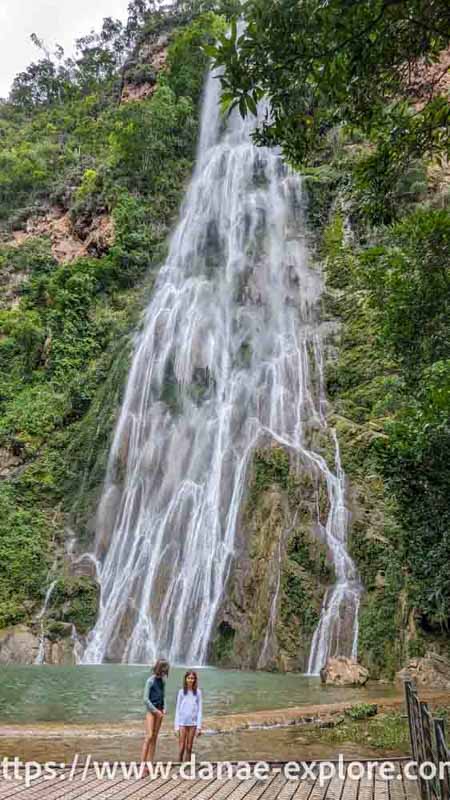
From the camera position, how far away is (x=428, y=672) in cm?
1264

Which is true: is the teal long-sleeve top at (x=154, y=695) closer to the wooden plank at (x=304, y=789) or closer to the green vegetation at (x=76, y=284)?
the wooden plank at (x=304, y=789)

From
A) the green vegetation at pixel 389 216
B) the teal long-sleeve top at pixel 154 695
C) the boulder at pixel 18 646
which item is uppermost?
the green vegetation at pixel 389 216

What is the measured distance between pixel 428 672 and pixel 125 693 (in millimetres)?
5693

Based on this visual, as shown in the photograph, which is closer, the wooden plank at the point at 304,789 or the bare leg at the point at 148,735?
the wooden plank at the point at 304,789

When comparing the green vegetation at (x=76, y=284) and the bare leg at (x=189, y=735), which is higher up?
the green vegetation at (x=76, y=284)

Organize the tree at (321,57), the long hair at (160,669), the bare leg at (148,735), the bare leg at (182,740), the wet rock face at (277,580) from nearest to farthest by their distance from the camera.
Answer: the tree at (321,57) → the bare leg at (148,735) → the bare leg at (182,740) → the long hair at (160,669) → the wet rock face at (277,580)

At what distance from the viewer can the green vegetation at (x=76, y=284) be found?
2377 centimetres

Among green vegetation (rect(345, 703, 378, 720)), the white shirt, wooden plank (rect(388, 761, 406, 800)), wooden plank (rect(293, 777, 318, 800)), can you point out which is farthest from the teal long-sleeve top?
green vegetation (rect(345, 703, 378, 720))

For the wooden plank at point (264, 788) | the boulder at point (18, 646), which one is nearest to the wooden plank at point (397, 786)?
the wooden plank at point (264, 788)

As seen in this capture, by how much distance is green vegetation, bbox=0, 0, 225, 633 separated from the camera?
23.8m

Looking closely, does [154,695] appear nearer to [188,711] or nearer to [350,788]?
[188,711]

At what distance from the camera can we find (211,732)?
8.16 m

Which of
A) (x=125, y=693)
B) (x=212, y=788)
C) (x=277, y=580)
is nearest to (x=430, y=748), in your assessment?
(x=212, y=788)

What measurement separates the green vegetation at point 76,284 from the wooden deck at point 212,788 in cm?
1481
